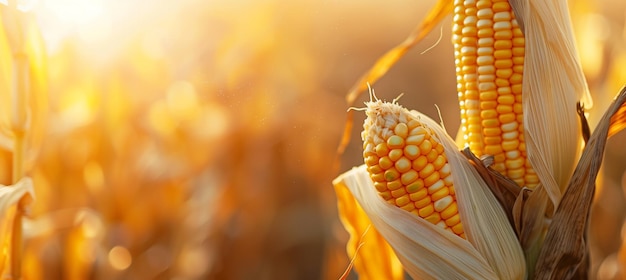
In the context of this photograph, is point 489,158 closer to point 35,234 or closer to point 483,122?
point 483,122

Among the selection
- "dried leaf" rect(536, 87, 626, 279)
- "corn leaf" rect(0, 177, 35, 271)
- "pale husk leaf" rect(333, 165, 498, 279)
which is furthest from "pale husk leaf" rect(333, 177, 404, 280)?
"corn leaf" rect(0, 177, 35, 271)

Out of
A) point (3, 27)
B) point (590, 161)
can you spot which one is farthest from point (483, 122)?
point (3, 27)

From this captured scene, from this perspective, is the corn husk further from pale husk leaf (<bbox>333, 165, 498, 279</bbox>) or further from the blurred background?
the blurred background

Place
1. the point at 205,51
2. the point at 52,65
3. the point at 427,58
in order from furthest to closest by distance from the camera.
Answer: the point at 427,58, the point at 205,51, the point at 52,65

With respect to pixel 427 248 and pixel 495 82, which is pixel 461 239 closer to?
pixel 427 248

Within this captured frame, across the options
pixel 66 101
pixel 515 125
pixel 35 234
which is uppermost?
pixel 66 101

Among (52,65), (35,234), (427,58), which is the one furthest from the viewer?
(427,58)

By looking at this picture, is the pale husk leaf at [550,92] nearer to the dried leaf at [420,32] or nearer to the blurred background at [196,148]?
the dried leaf at [420,32]
